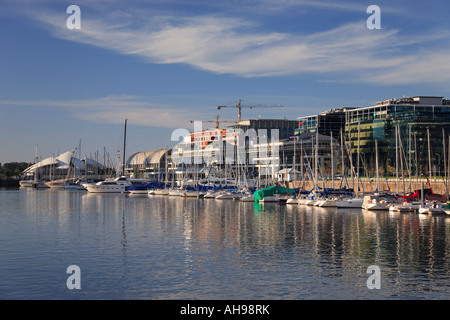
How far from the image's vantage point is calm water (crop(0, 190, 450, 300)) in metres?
30.3

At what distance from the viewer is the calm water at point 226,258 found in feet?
99.3

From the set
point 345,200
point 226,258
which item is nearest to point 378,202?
point 345,200

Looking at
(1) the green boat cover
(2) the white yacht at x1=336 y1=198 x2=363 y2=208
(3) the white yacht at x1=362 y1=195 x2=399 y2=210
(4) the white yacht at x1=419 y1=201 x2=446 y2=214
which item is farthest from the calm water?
(1) the green boat cover

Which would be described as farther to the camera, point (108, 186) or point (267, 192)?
point (108, 186)

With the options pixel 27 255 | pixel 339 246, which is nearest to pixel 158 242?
pixel 27 255

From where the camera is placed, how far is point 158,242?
162 ft

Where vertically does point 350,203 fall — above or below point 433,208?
above

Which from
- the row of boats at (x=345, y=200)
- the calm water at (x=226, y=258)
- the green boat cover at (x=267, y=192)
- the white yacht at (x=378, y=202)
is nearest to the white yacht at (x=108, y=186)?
the row of boats at (x=345, y=200)

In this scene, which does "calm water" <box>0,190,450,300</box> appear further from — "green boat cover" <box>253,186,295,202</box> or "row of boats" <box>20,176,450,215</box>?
"green boat cover" <box>253,186,295,202</box>

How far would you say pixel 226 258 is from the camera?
40250mm

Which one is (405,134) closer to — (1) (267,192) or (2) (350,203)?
(1) (267,192)

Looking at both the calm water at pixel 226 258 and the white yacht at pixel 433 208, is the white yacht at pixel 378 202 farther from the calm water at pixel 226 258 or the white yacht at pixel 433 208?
the calm water at pixel 226 258
